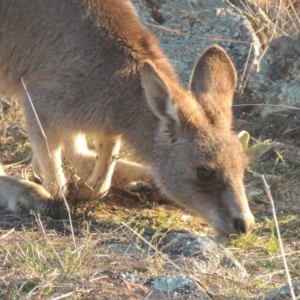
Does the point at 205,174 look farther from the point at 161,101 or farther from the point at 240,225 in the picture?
the point at 161,101

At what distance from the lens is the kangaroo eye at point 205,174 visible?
244 inches

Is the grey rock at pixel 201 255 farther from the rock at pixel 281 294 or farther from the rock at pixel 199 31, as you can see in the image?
the rock at pixel 199 31

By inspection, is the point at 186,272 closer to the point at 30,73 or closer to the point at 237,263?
the point at 237,263

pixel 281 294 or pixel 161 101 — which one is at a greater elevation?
pixel 161 101

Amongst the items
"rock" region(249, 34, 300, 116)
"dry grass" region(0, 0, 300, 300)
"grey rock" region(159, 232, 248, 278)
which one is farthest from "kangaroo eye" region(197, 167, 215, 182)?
"rock" region(249, 34, 300, 116)

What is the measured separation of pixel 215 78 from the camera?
263 inches

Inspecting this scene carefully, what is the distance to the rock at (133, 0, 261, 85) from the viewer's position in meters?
9.10

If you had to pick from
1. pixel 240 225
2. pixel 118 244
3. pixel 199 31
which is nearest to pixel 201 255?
pixel 118 244

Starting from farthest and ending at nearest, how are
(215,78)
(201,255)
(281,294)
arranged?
(215,78) → (201,255) → (281,294)

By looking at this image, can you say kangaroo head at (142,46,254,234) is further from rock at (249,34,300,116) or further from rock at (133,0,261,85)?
rock at (133,0,261,85)

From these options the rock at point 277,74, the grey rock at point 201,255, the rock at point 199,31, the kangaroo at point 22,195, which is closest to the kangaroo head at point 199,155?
the grey rock at point 201,255

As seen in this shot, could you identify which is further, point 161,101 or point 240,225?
point 161,101

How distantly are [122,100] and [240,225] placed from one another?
1373 millimetres

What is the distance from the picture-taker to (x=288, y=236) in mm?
6312
